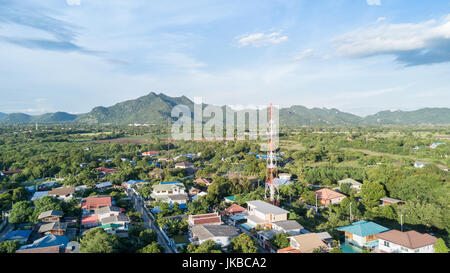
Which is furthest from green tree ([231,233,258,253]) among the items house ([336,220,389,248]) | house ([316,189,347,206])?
house ([316,189,347,206])

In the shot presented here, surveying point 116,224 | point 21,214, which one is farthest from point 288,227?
point 21,214

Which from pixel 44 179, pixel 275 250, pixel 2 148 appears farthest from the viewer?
pixel 2 148

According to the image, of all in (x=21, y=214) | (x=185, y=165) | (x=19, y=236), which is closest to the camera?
(x=19, y=236)

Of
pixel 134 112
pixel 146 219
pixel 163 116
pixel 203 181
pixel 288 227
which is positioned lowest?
pixel 146 219

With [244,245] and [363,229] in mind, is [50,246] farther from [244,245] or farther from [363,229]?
[363,229]

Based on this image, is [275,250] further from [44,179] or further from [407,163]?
[407,163]

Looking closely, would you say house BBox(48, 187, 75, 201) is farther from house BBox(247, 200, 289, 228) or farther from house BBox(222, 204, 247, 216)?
house BBox(247, 200, 289, 228)
